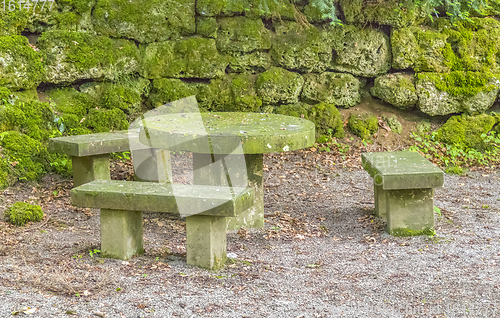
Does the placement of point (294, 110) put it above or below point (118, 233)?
above

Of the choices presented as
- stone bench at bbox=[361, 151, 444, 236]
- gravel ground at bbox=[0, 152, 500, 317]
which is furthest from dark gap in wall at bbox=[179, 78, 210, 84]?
stone bench at bbox=[361, 151, 444, 236]

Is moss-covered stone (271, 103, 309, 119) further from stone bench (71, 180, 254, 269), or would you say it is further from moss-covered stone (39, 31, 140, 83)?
→ stone bench (71, 180, 254, 269)

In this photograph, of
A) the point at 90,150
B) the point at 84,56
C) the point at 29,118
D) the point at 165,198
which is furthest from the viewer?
the point at 84,56

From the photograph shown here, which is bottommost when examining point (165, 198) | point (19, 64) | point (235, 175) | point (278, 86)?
point (235, 175)

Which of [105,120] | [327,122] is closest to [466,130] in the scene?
[327,122]

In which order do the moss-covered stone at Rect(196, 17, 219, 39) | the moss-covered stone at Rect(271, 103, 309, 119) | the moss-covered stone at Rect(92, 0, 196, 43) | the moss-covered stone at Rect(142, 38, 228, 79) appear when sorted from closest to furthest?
the moss-covered stone at Rect(92, 0, 196, 43) < the moss-covered stone at Rect(142, 38, 228, 79) < the moss-covered stone at Rect(196, 17, 219, 39) < the moss-covered stone at Rect(271, 103, 309, 119)

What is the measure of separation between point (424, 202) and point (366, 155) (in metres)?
0.86

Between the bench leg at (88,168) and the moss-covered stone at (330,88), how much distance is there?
3.18 meters

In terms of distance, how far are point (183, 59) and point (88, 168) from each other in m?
2.31

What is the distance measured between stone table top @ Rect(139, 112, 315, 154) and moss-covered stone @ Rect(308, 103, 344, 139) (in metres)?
2.74

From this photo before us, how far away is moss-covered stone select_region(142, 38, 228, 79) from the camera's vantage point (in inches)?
260

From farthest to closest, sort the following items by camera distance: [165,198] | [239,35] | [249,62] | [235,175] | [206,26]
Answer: [249,62]
[239,35]
[206,26]
[235,175]
[165,198]

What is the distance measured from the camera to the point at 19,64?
566 cm

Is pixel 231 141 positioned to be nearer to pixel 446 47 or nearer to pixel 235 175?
pixel 235 175
